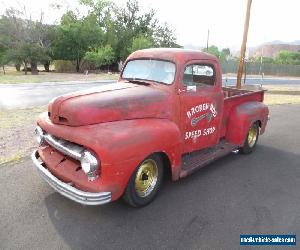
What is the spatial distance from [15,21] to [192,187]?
118 feet

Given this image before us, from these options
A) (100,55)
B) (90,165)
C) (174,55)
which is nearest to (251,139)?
(174,55)

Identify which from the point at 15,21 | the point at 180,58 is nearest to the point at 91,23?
the point at 15,21

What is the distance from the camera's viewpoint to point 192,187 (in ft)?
16.8

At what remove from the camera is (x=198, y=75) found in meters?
5.44

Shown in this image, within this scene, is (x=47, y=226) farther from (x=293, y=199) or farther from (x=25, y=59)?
(x=25, y=59)

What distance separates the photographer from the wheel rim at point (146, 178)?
427cm

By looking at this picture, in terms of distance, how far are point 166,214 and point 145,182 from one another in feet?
1.65

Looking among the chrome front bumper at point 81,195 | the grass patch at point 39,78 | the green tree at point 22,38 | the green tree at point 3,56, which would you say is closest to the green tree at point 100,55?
the green tree at point 22,38

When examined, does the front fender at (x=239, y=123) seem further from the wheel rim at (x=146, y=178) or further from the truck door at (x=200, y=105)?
the wheel rim at (x=146, y=178)

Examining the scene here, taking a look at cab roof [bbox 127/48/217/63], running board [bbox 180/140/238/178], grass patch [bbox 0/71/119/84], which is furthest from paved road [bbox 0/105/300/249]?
grass patch [bbox 0/71/119/84]

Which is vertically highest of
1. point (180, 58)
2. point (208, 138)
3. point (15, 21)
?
point (15, 21)

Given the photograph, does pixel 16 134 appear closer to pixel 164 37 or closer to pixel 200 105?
pixel 200 105

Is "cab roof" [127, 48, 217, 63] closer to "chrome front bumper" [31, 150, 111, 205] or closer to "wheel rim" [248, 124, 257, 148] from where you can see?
"wheel rim" [248, 124, 257, 148]

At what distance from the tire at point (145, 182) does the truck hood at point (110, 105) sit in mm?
644
